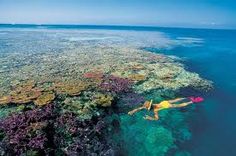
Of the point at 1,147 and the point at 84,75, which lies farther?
the point at 84,75

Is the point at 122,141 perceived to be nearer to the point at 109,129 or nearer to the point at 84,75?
the point at 109,129

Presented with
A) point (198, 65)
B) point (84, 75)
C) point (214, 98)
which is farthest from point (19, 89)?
point (198, 65)

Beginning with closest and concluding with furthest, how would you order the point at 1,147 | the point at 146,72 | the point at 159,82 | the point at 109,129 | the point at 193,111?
the point at 1,147
the point at 109,129
the point at 193,111
the point at 159,82
the point at 146,72

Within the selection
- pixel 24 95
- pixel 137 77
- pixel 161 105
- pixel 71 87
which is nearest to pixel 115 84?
pixel 137 77

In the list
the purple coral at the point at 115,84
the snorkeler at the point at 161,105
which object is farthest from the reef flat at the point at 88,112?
the snorkeler at the point at 161,105

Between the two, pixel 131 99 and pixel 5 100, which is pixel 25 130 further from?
pixel 131 99

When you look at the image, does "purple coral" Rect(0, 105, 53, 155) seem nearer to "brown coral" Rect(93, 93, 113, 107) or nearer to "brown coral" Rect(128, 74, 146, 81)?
"brown coral" Rect(93, 93, 113, 107)

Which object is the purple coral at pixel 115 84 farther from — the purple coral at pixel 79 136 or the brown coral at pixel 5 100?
the brown coral at pixel 5 100

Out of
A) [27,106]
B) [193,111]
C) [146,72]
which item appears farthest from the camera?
[146,72]
